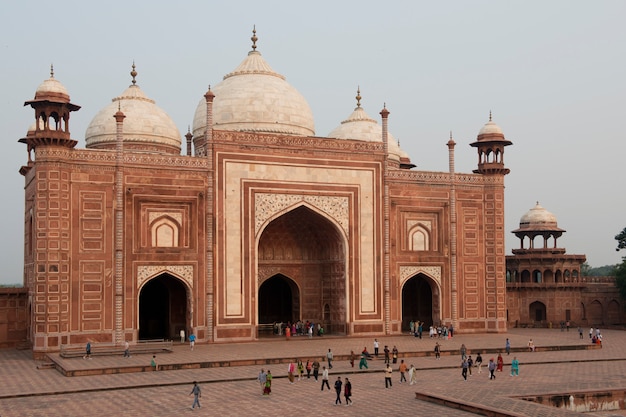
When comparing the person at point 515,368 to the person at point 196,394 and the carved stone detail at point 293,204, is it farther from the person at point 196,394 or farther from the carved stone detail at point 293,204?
the carved stone detail at point 293,204

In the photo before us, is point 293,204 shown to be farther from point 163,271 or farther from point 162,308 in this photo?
point 162,308

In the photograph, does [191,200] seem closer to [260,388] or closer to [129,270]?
[129,270]

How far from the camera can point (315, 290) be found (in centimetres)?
2747

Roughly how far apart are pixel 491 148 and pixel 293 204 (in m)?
7.82

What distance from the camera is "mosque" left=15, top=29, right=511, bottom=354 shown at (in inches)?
872

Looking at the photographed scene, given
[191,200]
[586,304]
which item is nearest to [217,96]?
[191,200]

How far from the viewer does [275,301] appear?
1120 inches

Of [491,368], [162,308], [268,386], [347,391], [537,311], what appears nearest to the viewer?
[347,391]

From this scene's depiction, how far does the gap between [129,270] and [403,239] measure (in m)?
9.25

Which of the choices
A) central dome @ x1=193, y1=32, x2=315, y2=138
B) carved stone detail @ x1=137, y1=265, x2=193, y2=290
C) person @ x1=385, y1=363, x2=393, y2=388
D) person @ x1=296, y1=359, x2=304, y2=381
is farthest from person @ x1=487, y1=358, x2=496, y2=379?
central dome @ x1=193, y1=32, x2=315, y2=138

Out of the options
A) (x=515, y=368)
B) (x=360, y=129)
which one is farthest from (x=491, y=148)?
(x=515, y=368)

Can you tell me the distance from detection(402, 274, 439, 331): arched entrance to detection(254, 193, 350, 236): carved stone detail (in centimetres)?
468

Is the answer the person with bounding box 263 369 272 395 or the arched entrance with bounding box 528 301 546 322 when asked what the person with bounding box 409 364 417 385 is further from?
the arched entrance with bounding box 528 301 546 322

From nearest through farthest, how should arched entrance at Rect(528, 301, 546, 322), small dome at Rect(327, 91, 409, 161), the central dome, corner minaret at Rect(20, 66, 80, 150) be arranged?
1. corner minaret at Rect(20, 66, 80, 150)
2. the central dome
3. small dome at Rect(327, 91, 409, 161)
4. arched entrance at Rect(528, 301, 546, 322)
